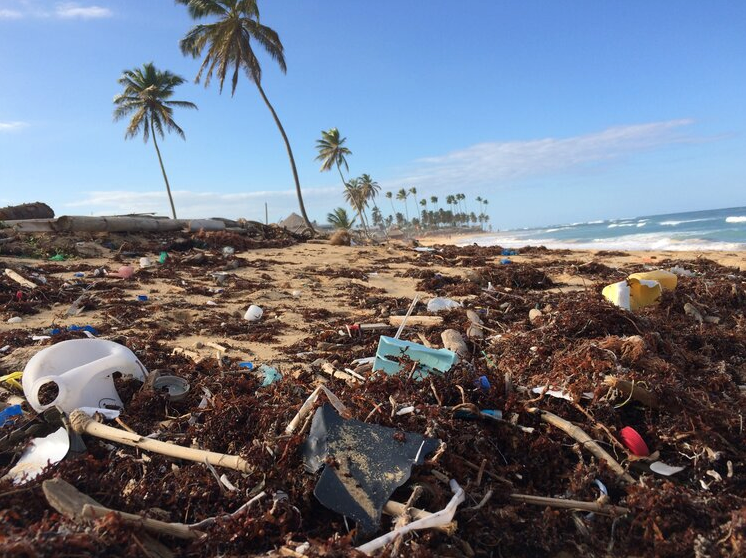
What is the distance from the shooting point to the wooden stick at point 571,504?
1.89 meters

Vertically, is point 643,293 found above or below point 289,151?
below

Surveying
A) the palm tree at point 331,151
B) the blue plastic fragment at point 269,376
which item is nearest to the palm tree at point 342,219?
the palm tree at point 331,151

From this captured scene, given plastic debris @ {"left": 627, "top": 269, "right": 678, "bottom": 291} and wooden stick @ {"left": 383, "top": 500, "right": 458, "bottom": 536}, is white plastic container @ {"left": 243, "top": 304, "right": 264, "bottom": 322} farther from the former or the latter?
plastic debris @ {"left": 627, "top": 269, "right": 678, "bottom": 291}

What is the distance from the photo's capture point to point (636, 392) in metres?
2.42

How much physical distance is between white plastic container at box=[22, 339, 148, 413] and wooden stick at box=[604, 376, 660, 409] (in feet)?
10.2

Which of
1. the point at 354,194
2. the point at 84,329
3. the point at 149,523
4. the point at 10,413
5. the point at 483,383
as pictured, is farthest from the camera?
the point at 354,194

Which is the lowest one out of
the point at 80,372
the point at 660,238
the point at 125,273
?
the point at 660,238

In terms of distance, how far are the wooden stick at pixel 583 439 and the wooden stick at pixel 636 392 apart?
1.13 ft

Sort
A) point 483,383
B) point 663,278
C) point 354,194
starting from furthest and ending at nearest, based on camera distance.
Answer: point 354,194 → point 663,278 → point 483,383

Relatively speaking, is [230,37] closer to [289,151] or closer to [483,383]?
[289,151]

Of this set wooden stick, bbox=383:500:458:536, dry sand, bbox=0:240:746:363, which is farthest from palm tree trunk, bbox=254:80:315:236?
wooden stick, bbox=383:500:458:536

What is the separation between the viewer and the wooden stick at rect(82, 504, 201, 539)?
5.28ft

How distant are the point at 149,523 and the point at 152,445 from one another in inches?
27.3

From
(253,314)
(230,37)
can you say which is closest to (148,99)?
(230,37)
